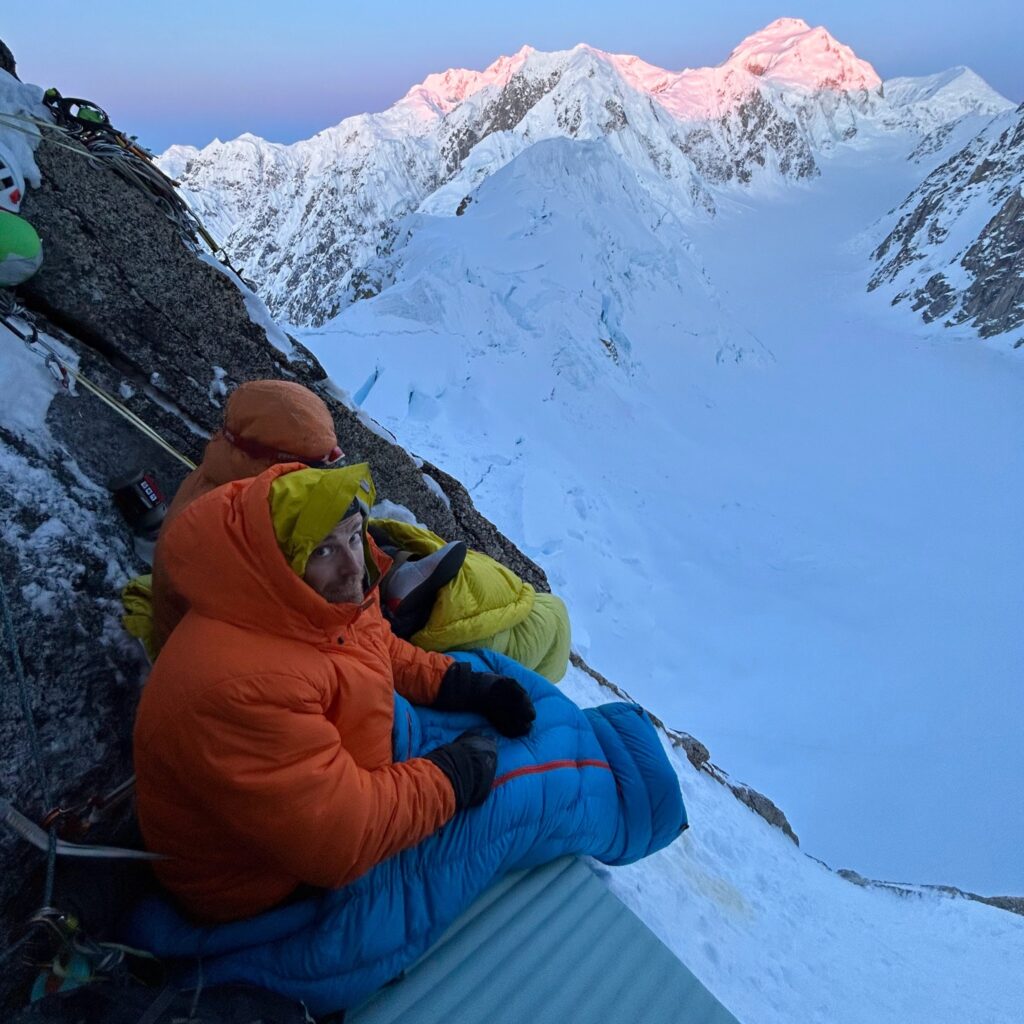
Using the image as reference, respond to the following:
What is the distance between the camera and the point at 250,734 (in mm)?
1317

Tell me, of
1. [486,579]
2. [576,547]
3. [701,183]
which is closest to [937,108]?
[701,183]

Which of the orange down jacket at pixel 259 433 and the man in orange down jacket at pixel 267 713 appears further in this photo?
the orange down jacket at pixel 259 433

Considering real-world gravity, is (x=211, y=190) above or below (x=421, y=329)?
above

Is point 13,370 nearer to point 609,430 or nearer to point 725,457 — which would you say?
point 609,430

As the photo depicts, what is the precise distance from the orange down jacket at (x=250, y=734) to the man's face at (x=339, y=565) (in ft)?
0.18

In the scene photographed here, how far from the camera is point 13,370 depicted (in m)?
2.20

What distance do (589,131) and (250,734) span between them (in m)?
65.4

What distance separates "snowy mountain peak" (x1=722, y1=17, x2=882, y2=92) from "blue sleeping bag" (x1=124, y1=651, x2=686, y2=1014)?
105191 mm

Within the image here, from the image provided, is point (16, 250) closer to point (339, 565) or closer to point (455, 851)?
point (339, 565)

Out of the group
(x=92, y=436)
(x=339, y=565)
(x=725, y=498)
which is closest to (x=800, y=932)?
(x=339, y=565)

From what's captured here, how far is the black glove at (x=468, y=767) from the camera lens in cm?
180

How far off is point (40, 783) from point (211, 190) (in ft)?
617

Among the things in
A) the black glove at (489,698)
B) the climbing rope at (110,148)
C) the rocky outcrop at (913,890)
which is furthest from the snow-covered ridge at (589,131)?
the black glove at (489,698)

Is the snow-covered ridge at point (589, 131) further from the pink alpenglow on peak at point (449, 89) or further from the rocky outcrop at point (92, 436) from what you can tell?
the rocky outcrop at point (92, 436)
